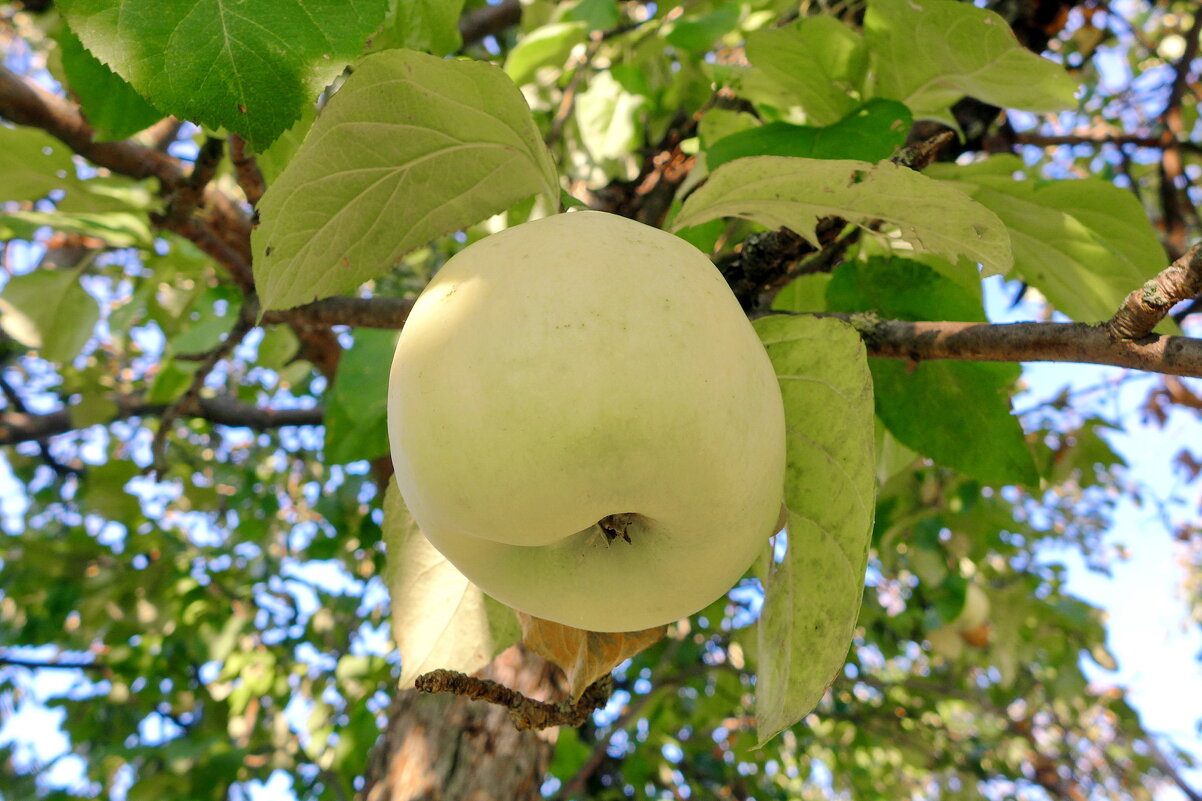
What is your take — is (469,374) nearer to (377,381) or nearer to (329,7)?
(329,7)

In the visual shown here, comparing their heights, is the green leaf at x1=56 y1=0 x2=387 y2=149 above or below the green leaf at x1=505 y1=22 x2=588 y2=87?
above

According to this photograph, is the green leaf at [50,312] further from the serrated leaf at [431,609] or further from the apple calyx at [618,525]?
the apple calyx at [618,525]

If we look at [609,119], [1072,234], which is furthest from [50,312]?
[1072,234]

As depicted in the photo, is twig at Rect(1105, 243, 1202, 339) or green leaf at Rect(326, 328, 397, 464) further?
green leaf at Rect(326, 328, 397, 464)

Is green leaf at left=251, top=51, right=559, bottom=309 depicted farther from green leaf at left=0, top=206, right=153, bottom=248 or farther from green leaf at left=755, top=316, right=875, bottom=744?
green leaf at left=0, top=206, right=153, bottom=248

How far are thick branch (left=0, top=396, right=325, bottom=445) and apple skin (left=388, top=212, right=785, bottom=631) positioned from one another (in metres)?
2.66

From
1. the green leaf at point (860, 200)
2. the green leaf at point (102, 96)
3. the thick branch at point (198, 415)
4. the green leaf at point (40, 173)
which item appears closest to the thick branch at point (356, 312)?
the green leaf at point (102, 96)

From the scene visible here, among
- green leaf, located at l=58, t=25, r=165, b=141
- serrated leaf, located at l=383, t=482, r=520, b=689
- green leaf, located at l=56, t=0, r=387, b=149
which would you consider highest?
green leaf, located at l=56, t=0, r=387, b=149

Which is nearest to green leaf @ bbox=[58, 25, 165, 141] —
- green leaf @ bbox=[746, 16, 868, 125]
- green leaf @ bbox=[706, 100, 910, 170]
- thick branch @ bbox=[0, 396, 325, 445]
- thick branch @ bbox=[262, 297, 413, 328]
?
thick branch @ bbox=[262, 297, 413, 328]

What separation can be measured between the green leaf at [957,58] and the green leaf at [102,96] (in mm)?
1115

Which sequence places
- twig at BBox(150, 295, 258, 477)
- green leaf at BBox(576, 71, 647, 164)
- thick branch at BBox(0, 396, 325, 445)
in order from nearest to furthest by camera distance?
twig at BBox(150, 295, 258, 477)
green leaf at BBox(576, 71, 647, 164)
thick branch at BBox(0, 396, 325, 445)

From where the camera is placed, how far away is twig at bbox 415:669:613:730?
75cm

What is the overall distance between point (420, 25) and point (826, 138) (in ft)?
2.02

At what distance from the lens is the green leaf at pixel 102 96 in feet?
3.78
